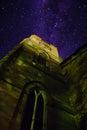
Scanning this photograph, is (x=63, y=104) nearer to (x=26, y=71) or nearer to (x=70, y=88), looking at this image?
(x=70, y=88)

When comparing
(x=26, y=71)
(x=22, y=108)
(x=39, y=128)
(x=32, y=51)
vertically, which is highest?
(x=32, y=51)

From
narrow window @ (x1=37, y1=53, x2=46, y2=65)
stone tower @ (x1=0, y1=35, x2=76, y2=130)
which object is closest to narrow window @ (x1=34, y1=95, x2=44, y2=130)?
stone tower @ (x1=0, y1=35, x2=76, y2=130)

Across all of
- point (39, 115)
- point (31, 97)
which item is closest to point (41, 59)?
point (31, 97)

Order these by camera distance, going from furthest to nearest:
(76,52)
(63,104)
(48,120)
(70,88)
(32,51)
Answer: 1. (32,51)
2. (76,52)
3. (70,88)
4. (63,104)
5. (48,120)

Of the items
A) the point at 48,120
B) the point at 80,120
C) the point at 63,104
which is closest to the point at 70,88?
→ the point at 63,104

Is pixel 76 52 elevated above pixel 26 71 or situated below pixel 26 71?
above

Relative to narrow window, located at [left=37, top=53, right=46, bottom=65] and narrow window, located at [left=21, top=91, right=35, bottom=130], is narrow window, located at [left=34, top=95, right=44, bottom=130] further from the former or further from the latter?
narrow window, located at [left=37, top=53, right=46, bottom=65]

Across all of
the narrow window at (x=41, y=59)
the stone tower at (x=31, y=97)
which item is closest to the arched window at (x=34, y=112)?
the stone tower at (x=31, y=97)

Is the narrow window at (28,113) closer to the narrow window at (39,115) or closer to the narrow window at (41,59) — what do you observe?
the narrow window at (39,115)

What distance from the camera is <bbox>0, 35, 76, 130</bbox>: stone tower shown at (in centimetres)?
616

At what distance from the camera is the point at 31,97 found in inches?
287

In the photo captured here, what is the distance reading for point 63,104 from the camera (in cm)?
800

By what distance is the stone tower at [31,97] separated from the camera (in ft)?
20.2

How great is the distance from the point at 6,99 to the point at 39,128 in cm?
144
